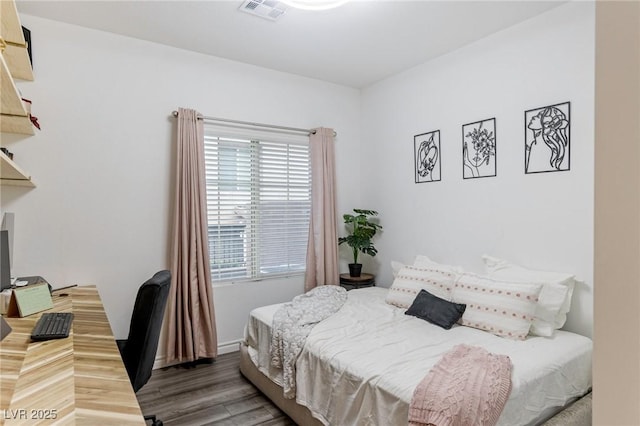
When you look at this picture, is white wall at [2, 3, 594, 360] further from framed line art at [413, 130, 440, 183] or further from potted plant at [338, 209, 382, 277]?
potted plant at [338, 209, 382, 277]

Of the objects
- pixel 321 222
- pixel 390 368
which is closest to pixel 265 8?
pixel 321 222

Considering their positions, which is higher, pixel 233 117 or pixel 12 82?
pixel 233 117

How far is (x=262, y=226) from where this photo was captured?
153 inches

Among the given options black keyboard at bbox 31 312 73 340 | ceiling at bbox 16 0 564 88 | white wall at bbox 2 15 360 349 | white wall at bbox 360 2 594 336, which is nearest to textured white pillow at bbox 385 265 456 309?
white wall at bbox 360 2 594 336

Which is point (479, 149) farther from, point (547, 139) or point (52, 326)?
point (52, 326)

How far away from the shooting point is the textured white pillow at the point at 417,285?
9.86ft

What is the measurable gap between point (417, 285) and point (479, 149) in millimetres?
1318

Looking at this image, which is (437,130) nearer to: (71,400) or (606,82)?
(606,82)

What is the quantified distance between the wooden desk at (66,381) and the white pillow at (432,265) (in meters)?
2.59

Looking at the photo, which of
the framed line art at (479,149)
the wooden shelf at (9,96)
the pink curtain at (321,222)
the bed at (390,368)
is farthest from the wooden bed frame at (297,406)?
the wooden shelf at (9,96)

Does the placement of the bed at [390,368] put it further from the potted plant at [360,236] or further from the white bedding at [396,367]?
the potted plant at [360,236]

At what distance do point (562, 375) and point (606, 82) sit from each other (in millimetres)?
1987

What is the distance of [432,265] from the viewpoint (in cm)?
345

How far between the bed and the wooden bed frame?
1cm
